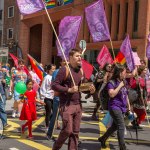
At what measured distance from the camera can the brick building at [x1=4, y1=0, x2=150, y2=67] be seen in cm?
2502

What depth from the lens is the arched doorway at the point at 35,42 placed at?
39969 mm

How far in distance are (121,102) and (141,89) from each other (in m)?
2.67

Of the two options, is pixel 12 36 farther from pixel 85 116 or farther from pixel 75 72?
pixel 75 72

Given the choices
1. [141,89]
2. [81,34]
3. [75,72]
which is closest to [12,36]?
[81,34]

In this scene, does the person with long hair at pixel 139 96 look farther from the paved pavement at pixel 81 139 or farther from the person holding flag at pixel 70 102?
the person holding flag at pixel 70 102

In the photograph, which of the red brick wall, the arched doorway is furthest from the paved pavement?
the red brick wall

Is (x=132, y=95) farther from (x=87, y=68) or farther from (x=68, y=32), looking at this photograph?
(x=87, y=68)

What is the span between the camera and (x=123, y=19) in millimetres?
26781

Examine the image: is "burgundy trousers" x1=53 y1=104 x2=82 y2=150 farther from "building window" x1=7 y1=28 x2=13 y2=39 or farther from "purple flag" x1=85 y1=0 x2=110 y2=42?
"building window" x1=7 y1=28 x2=13 y2=39

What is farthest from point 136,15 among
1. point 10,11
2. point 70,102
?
point 70,102

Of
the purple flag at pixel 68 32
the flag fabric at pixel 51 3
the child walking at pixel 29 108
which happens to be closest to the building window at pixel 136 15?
the flag fabric at pixel 51 3

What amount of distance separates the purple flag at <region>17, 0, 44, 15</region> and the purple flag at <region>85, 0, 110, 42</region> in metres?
2.75

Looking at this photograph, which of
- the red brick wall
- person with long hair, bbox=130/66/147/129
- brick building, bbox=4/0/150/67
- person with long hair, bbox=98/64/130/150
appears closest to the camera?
person with long hair, bbox=98/64/130/150

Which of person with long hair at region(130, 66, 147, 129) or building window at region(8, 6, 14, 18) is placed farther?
building window at region(8, 6, 14, 18)
